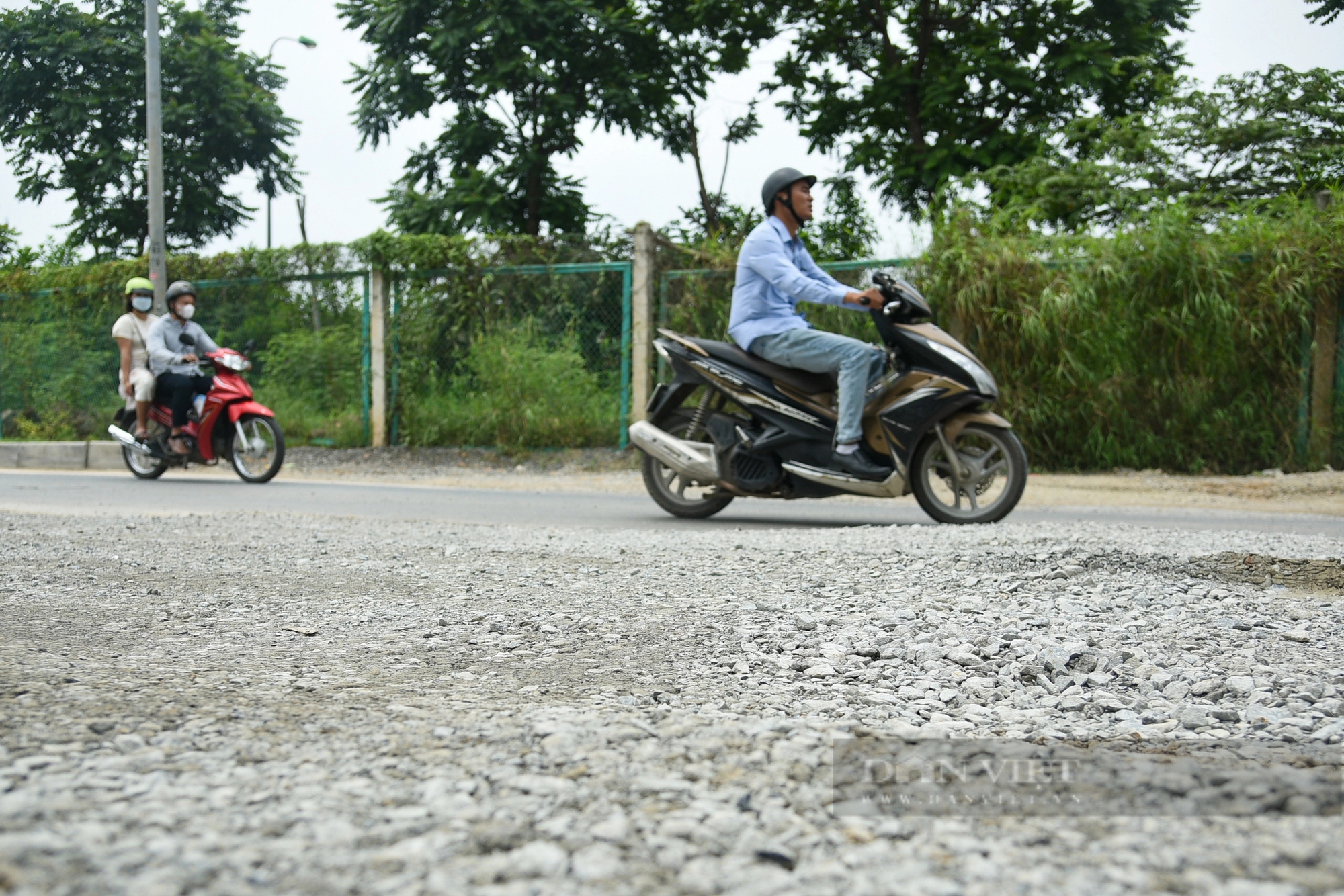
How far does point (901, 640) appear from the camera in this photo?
293 cm

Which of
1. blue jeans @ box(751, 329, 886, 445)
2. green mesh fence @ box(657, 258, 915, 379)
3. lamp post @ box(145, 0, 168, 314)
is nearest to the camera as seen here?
blue jeans @ box(751, 329, 886, 445)

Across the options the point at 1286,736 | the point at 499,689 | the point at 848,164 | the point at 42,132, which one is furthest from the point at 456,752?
the point at 42,132

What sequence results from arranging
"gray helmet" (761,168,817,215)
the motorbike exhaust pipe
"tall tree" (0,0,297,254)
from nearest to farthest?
"gray helmet" (761,168,817,215) → the motorbike exhaust pipe → "tall tree" (0,0,297,254)

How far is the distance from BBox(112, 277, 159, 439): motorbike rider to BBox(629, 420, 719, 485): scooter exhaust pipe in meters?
5.39

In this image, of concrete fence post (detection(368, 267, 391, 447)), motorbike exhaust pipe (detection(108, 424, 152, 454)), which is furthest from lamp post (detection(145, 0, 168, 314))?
motorbike exhaust pipe (detection(108, 424, 152, 454))

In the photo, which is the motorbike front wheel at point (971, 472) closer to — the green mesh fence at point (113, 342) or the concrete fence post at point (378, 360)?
the concrete fence post at point (378, 360)

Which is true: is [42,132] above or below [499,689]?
above

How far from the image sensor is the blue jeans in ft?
19.7

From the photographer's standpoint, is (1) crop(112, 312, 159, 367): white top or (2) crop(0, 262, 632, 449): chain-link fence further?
(2) crop(0, 262, 632, 449): chain-link fence

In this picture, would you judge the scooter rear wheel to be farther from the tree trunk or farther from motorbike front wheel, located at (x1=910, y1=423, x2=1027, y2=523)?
the tree trunk

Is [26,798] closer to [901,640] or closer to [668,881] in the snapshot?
[668,881]

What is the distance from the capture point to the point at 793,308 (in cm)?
625

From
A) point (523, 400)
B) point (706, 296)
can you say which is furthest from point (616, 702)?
point (523, 400)

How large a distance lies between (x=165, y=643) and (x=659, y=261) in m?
9.13
